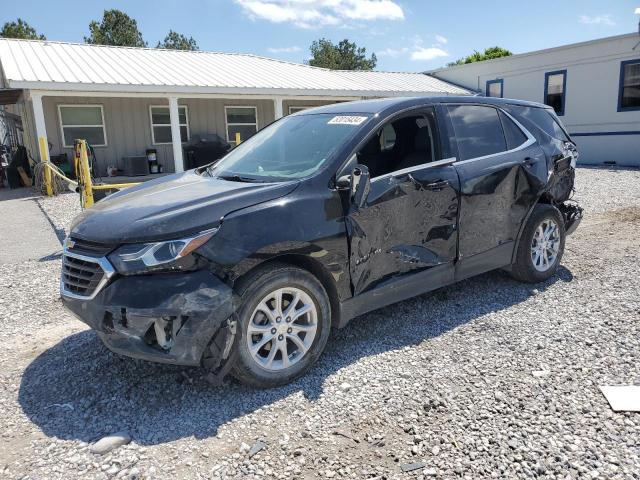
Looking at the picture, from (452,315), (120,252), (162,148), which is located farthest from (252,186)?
(162,148)

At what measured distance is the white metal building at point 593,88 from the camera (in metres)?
17.7

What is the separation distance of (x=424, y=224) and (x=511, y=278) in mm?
1893

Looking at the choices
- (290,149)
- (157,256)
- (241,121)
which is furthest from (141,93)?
(157,256)

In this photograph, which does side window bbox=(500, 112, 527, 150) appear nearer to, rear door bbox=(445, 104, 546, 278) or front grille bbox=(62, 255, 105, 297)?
rear door bbox=(445, 104, 546, 278)

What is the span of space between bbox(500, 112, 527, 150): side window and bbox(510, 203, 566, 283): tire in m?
0.68

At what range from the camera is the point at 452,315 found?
445 cm

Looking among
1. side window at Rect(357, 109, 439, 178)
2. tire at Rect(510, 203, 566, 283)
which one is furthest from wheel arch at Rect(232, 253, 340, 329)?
tire at Rect(510, 203, 566, 283)

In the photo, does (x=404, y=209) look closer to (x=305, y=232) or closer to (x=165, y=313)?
(x=305, y=232)

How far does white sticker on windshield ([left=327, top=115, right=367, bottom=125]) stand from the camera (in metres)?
3.90

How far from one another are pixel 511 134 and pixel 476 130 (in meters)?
0.55

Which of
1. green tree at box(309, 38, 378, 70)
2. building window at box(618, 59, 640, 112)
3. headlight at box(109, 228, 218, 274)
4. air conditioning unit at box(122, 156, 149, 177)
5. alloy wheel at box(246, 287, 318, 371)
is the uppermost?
green tree at box(309, 38, 378, 70)

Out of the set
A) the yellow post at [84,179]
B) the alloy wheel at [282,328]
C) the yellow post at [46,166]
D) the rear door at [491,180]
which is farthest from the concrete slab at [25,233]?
the rear door at [491,180]

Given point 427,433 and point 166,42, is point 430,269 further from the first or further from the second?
point 166,42

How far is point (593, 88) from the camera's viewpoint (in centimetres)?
1870
